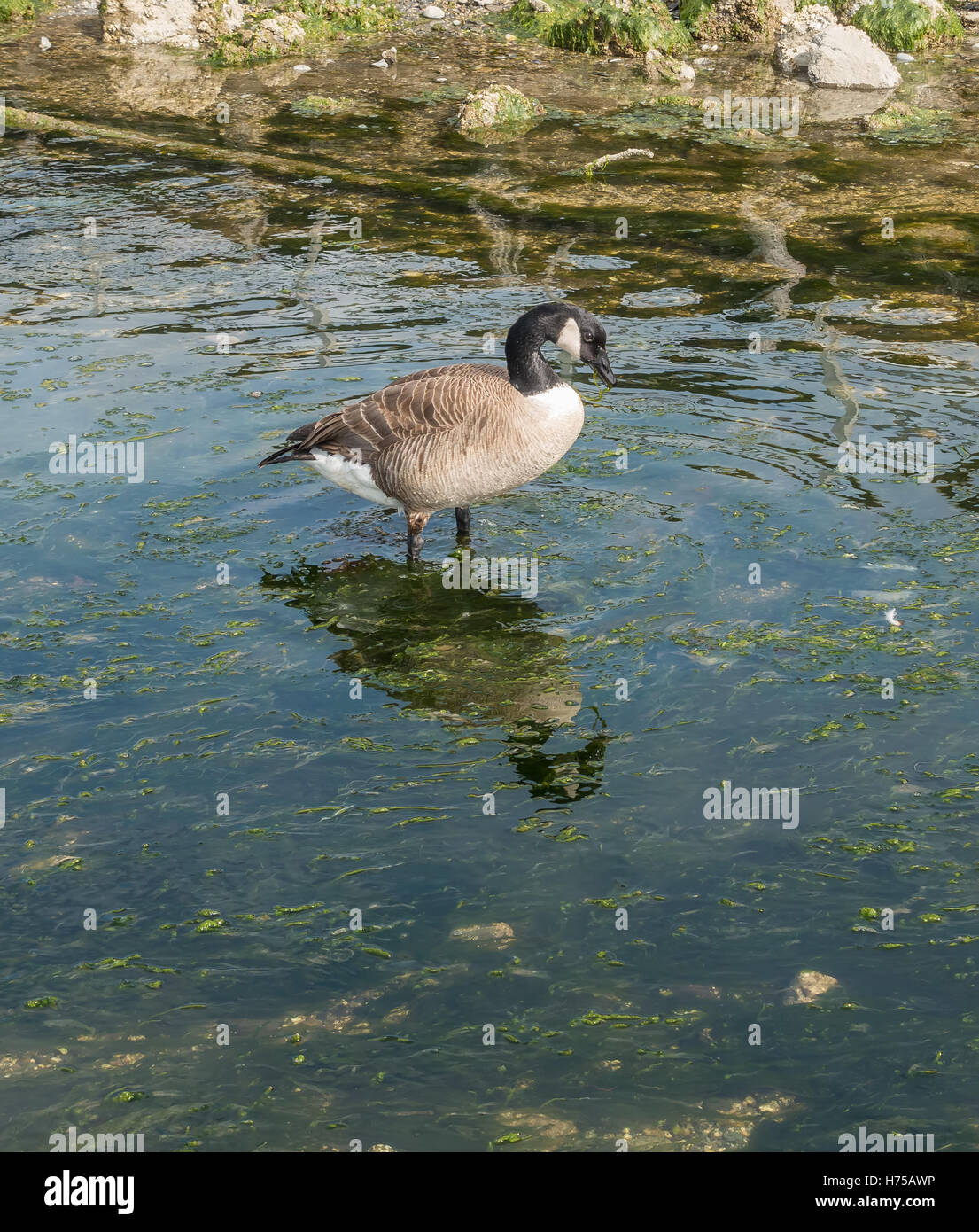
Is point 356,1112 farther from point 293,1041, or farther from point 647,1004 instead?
point 647,1004

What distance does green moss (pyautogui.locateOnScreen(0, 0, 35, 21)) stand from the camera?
2945 centimetres

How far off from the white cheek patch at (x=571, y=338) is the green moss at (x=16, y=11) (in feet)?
83.4

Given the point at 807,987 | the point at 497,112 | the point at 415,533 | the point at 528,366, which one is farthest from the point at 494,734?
the point at 497,112

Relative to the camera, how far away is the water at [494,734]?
18.1 feet

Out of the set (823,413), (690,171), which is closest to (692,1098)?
(823,413)

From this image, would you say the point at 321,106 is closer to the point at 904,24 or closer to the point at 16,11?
the point at 16,11

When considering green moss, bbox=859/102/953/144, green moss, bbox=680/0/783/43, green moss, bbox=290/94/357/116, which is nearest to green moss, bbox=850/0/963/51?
green moss, bbox=680/0/783/43

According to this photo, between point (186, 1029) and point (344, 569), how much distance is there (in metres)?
4.67

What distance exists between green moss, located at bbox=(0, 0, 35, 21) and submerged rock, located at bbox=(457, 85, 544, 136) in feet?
42.5

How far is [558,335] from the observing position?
949cm

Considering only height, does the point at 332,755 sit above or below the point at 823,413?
below

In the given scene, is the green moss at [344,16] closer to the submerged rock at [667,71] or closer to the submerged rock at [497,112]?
the submerged rock at [667,71]

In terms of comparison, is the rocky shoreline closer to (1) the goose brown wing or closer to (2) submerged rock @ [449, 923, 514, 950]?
(1) the goose brown wing

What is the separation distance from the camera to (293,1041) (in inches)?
221
